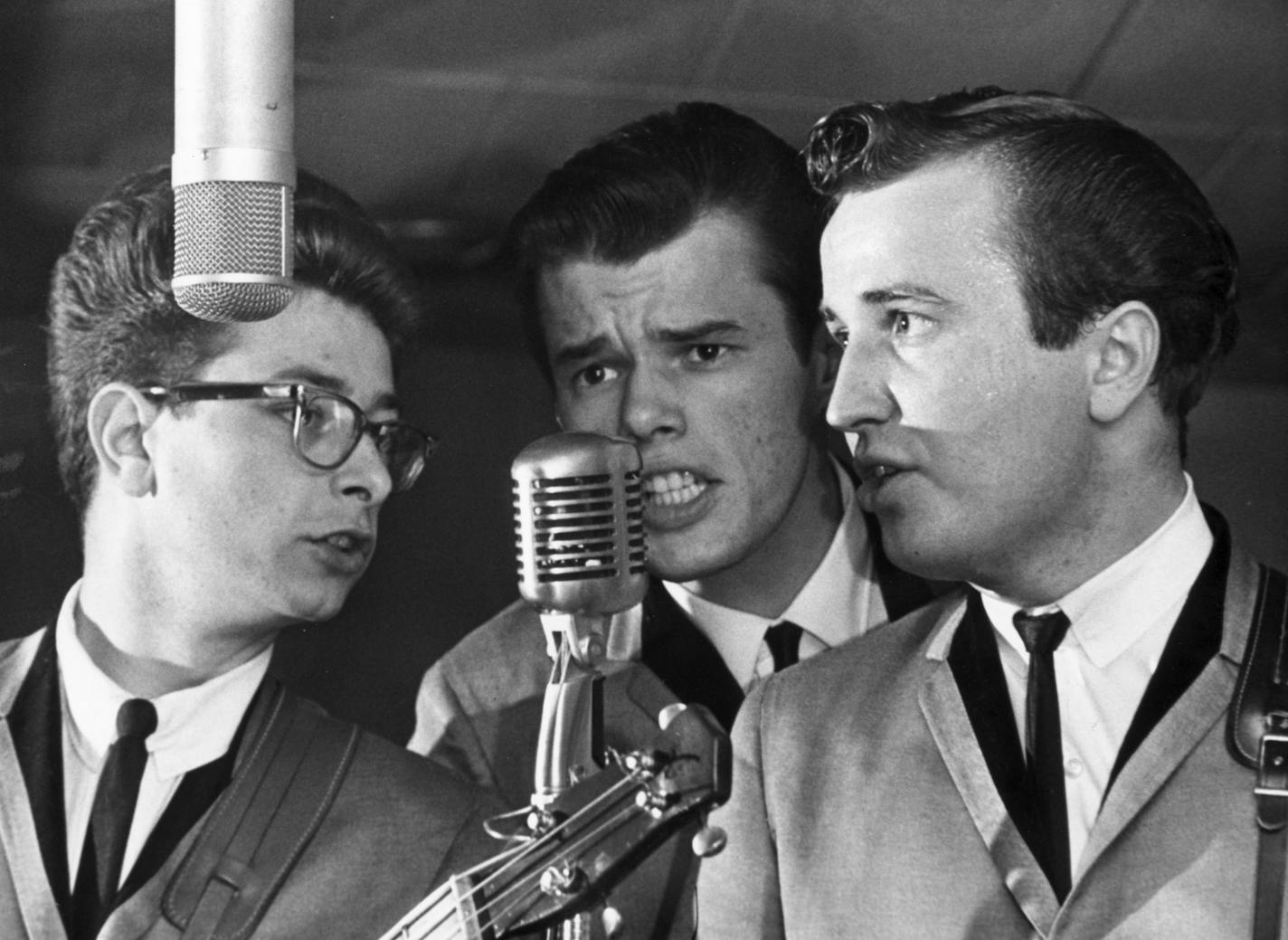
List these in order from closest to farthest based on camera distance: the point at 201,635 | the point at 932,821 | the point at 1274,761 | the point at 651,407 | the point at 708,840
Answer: the point at 708,840 < the point at 1274,761 < the point at 932,821 < the point at 201,635 < the point at 651,407

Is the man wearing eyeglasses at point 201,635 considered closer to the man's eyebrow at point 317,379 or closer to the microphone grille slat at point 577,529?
the man's eyebrow at point 317,379

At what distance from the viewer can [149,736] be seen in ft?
6.40

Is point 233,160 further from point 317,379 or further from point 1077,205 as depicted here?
point 1077,205

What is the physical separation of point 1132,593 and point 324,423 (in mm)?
823

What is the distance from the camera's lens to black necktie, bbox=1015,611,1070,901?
1.81 meters

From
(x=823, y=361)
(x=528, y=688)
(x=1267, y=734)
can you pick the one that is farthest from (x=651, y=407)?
(x=1267, y=734)

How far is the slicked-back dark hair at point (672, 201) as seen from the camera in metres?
2.12

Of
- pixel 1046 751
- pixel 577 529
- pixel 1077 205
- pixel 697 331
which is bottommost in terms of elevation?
pixel 1046 751

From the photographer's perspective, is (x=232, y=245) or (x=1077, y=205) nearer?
(x=232, y=245)

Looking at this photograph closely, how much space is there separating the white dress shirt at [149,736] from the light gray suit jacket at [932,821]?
1.67 ft

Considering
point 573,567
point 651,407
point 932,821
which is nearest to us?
point 573,567

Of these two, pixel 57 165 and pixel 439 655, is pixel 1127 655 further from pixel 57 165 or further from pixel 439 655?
pixel 57 165

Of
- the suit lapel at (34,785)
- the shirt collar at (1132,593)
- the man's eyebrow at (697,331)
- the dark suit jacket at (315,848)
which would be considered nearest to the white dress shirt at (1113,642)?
the shirt collar at (1132,593)

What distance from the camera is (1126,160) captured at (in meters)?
1.98
